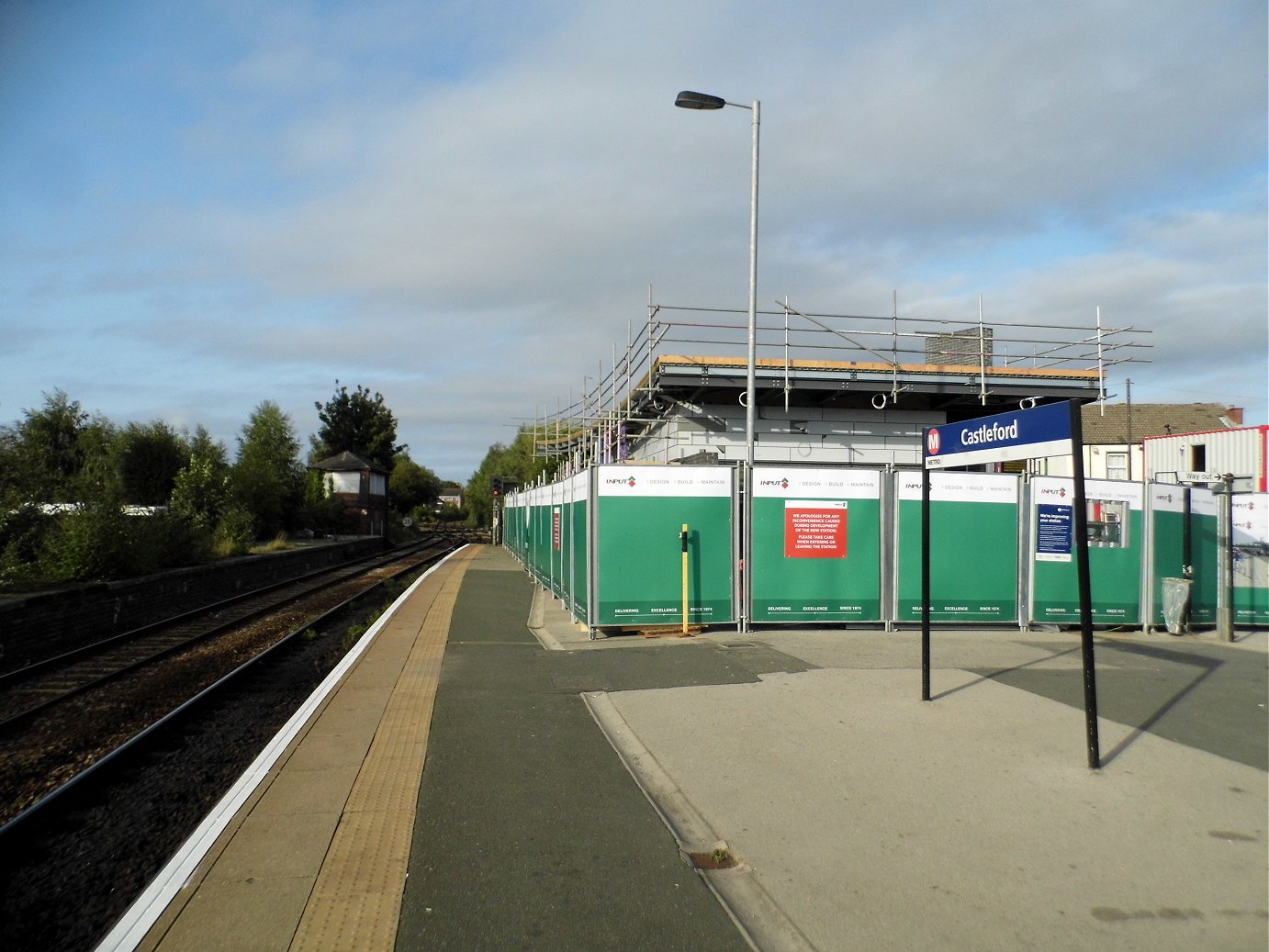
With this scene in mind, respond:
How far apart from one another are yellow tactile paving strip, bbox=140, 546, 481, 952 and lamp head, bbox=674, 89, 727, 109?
9080 millimetres

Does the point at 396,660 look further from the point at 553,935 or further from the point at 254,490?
the point at 254,490

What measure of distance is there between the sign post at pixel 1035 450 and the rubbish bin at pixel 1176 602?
6.91 m

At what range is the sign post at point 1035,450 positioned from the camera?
5.89 metres

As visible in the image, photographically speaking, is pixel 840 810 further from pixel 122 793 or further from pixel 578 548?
pixel 578 548

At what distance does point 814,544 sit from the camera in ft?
41.1

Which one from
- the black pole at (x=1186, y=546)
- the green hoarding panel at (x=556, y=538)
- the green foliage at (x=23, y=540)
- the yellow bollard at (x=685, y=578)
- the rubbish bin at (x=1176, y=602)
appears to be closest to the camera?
the yellow bollard at (x=685, y=578)

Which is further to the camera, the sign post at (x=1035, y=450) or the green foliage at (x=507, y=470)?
the green foliage at (x=507, y=470)

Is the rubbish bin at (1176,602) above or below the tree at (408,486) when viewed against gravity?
below

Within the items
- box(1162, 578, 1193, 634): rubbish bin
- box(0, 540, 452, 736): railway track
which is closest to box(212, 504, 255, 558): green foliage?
box(0, 540, 452, 736): railway track

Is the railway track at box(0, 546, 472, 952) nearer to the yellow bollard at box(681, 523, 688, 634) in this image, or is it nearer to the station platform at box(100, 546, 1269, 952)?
the station platform at box(100, 546, 1269, 952)

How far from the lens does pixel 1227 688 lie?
888 cm

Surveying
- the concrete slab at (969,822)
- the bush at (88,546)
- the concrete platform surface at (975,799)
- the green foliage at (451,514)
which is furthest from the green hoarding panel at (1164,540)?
the green foliage at (451,514)

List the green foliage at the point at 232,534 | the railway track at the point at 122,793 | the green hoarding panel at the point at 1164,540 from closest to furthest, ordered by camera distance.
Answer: the railway track at the point at 122,793, the green hoarding panel at the point at 1164,540, the green foliage at the point at 232,534

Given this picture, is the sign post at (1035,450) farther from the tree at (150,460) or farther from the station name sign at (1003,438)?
the tree at (150,460)
